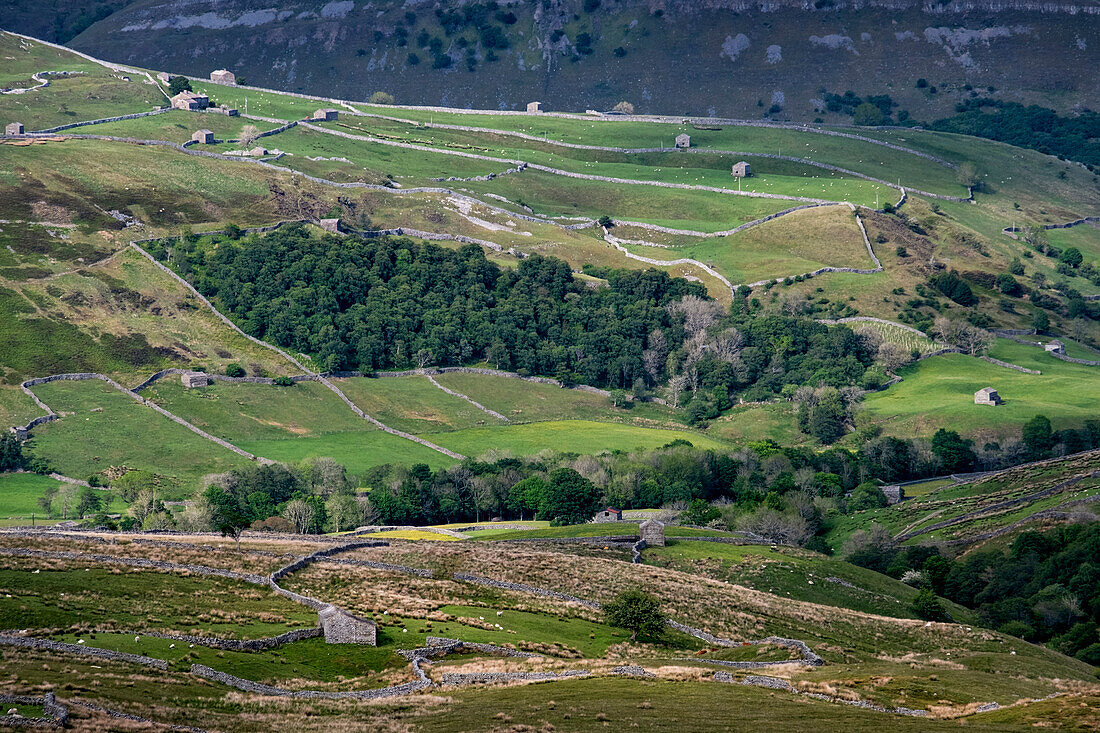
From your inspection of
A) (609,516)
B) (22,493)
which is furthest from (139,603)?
(609,516)

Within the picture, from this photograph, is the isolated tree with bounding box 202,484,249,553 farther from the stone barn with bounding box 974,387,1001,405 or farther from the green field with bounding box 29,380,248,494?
the stone barn with bounding box 974,387,1001,405

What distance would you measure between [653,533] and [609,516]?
65.4 feet

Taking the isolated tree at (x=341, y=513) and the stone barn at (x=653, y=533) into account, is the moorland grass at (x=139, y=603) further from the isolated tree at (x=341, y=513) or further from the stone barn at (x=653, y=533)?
the isolated tree at (x=341, y=513)

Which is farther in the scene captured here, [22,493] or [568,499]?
[568,499]

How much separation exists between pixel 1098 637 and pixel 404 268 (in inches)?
4521

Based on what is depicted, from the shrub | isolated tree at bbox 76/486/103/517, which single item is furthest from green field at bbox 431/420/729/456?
the shrub

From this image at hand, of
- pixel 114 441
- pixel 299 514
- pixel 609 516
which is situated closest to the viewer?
pixel 299 514

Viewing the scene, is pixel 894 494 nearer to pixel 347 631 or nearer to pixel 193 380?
pixel 193 380

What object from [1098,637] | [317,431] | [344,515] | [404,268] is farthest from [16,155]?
[1098,637]

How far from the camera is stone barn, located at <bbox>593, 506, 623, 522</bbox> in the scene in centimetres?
12938

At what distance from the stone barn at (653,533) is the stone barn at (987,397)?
65.8 metres

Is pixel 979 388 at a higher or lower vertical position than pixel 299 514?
higher

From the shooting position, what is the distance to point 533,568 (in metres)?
92.6

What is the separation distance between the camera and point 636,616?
8088 centimetres
